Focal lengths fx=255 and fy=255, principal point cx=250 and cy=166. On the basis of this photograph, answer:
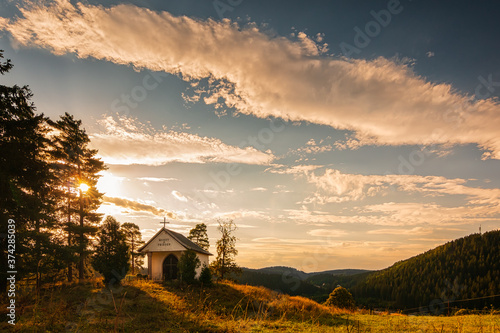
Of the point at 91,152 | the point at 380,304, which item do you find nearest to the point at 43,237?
the point at 91,152

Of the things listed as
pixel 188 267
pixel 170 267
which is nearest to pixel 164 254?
pixel 170 267

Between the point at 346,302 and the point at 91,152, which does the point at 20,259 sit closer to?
the point at 91,152

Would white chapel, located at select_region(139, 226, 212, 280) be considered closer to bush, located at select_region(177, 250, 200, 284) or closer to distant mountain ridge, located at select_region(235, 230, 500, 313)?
bush, located at select_region(177, 250, 200, 284)

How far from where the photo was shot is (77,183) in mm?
23922

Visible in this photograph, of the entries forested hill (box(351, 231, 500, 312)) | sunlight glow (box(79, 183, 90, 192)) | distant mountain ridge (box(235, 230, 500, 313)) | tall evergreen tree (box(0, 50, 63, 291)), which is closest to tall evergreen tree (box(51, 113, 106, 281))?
sunlight glow (box(79, 183, 90, 192))

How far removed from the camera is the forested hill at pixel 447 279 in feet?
301

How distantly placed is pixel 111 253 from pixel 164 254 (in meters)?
9.56

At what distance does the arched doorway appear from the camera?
29.9 m

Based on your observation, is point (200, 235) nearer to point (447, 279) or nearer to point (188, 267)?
point (188, 267)

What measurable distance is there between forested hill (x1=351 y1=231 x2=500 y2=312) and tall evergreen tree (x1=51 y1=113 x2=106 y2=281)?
335 feet

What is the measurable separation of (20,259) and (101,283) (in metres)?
9.17

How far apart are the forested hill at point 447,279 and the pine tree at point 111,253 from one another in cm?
9975

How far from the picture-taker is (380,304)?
100 metres

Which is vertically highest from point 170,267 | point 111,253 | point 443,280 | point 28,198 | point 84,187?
point 84,187
